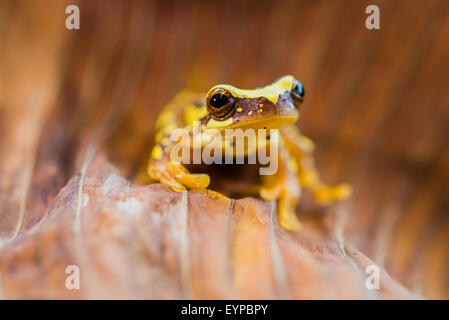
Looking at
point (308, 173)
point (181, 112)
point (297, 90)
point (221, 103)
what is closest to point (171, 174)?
point (221, 103)

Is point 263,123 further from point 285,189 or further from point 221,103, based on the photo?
point 285,189

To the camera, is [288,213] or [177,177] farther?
[288,213]

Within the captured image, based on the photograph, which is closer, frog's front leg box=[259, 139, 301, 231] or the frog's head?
the frog's head

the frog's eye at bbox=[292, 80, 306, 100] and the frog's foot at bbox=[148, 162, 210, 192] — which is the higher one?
the frog's eye at bbox=[292, 80, 306, 100]

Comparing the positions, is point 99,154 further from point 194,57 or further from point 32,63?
point 194,57

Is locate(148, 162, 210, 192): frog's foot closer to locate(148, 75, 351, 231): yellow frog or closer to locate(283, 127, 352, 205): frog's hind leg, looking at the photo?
locate(148, 75, 351, 231): yellow frog

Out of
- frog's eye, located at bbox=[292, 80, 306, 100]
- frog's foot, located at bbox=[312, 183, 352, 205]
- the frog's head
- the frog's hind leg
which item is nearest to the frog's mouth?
the frog's head

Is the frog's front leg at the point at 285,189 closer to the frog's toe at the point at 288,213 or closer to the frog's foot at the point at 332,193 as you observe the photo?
the frog's toe at the point at 288,213

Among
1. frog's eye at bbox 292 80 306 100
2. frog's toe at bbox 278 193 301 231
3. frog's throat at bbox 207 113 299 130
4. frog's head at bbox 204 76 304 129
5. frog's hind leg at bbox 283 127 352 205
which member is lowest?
frog's toe at bbox 278 193 301 231

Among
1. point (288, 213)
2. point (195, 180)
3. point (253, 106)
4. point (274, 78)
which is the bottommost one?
point (288, 213)
